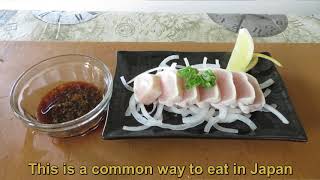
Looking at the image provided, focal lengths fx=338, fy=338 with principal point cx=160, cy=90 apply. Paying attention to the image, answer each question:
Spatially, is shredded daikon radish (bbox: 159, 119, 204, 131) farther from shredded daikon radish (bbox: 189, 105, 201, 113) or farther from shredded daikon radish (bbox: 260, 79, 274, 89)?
shredded daikon radish (bbox: 260, 79, 274, 89)

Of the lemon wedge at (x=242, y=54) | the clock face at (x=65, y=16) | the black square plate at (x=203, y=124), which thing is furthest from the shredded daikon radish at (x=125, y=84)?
the clock face at (x=65, y=16)

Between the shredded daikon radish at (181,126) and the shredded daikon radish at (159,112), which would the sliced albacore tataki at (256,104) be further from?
the shredded daikon radish at (159,112)

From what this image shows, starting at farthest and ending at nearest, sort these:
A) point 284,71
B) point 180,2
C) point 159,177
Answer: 1. point 180,2
2. point 284,71
3. point 159,177

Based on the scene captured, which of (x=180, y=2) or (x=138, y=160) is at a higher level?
(x=180, y=2)

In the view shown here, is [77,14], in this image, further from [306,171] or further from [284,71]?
[306,171]

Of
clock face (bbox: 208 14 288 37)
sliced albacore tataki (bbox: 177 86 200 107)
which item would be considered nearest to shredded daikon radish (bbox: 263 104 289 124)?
sliced albacore tataki (bbox: 177 86 200 107)

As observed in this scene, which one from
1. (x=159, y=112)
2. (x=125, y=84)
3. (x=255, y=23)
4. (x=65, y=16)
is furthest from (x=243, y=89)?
(x=65, y=16)

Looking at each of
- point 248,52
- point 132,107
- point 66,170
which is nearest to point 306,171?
point 248,52
